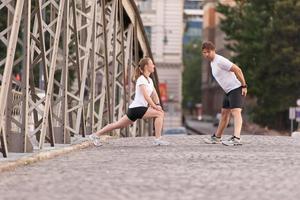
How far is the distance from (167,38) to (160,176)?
7774cm

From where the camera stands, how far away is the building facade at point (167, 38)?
8581 cm

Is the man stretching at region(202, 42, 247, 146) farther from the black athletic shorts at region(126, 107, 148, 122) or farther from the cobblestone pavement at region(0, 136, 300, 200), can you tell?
the cobblestone pavement at region(0, 136, 300, 200)

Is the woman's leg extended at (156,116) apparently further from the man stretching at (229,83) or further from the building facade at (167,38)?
the building facade at (167,38)

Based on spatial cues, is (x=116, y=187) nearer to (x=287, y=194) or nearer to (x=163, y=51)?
(x=287, y=194)

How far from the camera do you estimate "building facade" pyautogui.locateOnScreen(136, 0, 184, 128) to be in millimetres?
85812

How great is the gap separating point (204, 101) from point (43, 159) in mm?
136962

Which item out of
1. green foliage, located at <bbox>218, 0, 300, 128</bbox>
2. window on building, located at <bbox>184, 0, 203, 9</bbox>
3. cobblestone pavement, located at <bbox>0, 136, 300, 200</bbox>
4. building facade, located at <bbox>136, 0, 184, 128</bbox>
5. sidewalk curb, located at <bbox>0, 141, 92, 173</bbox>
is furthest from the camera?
window on building, located at <bbox>184, 0, 203, 9</bbox>

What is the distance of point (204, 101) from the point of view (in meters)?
148

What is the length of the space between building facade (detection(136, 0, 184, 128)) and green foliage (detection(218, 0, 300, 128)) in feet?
87.9

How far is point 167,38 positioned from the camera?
86688 millimetres

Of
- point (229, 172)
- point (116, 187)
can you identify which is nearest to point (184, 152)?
point (229, 172)

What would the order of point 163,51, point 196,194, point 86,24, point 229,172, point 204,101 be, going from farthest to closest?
point 204,101
point 163,51
point 86,24
point 229,172
point 196,194

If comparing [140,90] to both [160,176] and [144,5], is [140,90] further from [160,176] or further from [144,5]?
[144,5]

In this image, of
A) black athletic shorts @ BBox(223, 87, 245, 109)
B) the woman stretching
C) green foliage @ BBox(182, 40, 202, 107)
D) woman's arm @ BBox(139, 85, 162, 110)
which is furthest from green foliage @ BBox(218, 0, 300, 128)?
green foliage @ BBox(182, 40, 202, 107)
